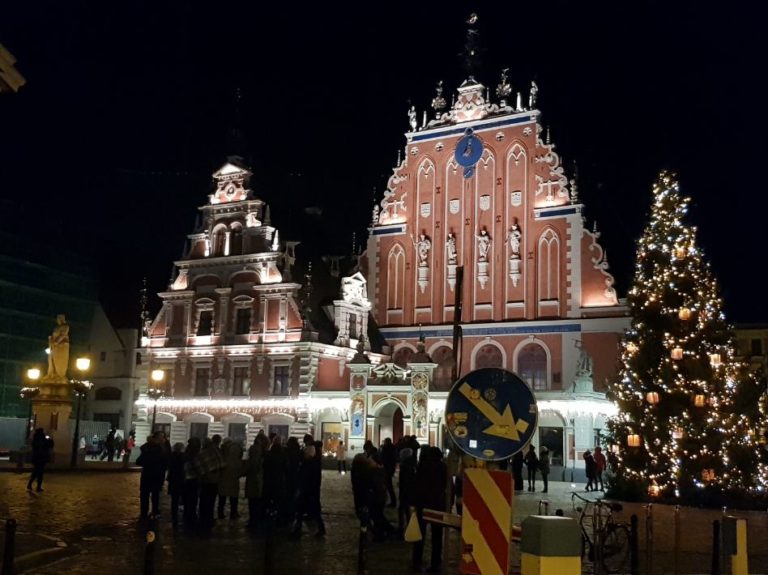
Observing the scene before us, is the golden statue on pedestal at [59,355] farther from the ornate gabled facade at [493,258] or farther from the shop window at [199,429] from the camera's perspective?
the ornate gabled facade at [493,258]

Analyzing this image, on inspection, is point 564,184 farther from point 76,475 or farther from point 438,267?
point 76,475

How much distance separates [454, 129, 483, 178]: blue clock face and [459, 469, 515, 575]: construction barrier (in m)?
36.6

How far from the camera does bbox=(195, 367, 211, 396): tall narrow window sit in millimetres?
45125

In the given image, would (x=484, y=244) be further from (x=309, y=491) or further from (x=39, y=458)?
(x=309, y=491)

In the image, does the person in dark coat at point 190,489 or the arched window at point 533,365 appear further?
the arched window at point 533,365

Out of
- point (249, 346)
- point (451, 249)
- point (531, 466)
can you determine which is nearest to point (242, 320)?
point (249, 346)

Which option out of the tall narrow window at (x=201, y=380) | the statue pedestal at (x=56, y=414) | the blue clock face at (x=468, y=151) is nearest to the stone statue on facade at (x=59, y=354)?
the statue pedestal at (x=56, y=414)

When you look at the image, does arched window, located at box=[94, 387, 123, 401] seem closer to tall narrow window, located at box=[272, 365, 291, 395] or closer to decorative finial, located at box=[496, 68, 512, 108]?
tall narrow window, located at box=[272, 365, 291, 395]

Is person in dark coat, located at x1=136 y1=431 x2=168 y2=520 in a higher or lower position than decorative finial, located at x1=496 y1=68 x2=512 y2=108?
lower

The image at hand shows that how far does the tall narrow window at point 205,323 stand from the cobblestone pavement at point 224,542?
24.0m

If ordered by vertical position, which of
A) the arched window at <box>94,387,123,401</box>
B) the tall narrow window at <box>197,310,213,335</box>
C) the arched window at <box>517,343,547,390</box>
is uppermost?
the tall narrow window at <box>197,310,213,335</box>

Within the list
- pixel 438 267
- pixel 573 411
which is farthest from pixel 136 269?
pixel 573 411

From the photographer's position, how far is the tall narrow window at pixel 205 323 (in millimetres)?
45594

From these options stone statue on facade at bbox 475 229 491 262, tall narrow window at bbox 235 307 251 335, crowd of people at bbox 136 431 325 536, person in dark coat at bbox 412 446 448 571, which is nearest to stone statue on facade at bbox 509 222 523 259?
stone statue on facade at bbox 475 229 491 262
